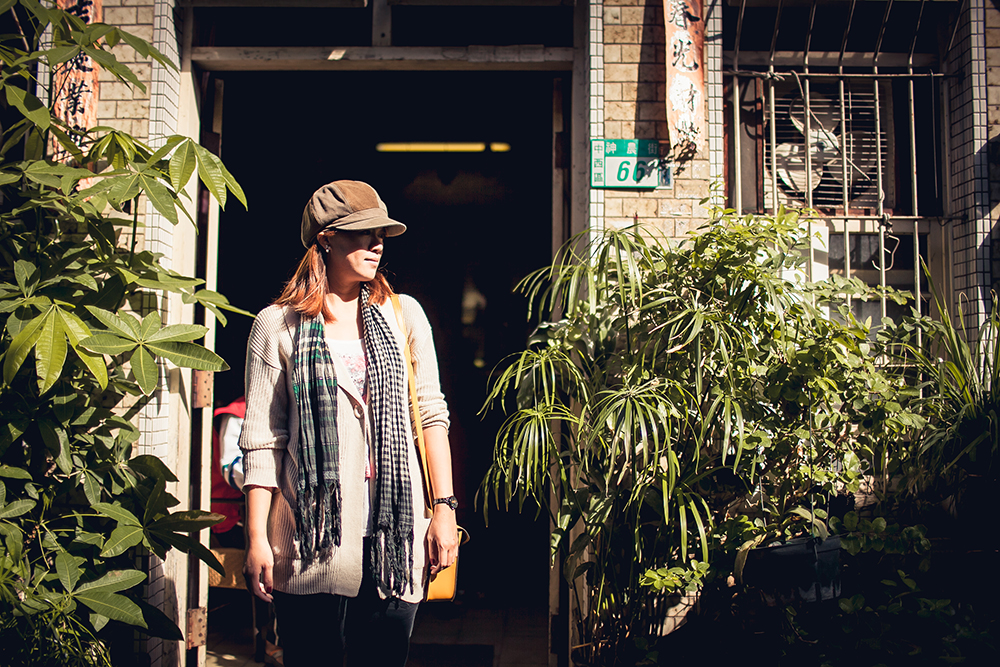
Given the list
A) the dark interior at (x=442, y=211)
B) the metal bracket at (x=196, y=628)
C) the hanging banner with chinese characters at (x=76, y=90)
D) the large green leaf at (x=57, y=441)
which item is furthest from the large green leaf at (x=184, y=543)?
the dark interior at (x=442, y=211)

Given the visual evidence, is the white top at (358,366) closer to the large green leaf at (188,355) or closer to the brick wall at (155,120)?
the large green leaf at (188,355)

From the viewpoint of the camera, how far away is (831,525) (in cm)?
204

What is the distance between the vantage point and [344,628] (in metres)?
1.62

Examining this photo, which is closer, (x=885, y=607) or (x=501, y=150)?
(x=885, y=607)

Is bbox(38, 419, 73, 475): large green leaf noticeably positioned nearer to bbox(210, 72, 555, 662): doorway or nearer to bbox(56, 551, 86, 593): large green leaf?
bbox(56, 551, 86, 593): large green leaf

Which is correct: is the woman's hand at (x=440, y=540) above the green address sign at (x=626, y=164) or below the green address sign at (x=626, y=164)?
below

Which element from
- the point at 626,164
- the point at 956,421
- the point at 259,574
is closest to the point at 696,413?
the point at 956,421

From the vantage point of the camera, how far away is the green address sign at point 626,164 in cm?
266

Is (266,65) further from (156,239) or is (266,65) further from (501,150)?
(501,150)

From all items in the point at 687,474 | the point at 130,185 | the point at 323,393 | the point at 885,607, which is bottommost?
the point at 885,607

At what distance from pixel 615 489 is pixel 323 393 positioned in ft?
3.45

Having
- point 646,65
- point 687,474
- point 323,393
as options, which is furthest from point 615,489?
point 646,65

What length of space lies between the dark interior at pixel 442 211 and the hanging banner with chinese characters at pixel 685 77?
1.18m

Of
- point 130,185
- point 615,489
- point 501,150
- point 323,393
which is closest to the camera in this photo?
point 323,393
